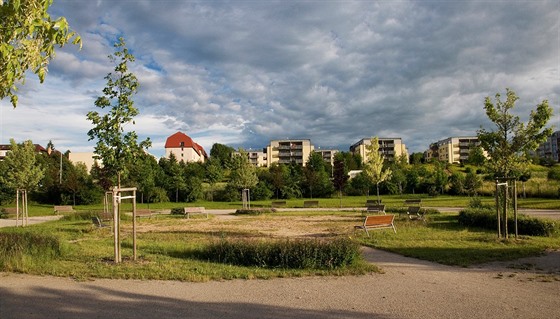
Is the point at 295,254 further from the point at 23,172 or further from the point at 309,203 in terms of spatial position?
the point at 309,203

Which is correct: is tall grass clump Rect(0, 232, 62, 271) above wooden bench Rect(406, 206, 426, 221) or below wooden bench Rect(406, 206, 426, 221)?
above

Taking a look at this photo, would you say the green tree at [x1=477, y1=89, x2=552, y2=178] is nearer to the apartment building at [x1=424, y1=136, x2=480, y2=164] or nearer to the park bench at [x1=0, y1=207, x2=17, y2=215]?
the park bench at [x1=0, y1=207, x2=17, y2=215]

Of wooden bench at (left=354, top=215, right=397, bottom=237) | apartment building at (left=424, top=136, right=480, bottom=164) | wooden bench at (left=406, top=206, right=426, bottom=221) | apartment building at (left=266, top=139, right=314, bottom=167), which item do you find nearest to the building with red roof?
apartment building at (left=266, top=139, right=314, bottom=167)

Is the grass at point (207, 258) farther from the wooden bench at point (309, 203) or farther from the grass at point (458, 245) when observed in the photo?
the wooden bench at point (309, 203)

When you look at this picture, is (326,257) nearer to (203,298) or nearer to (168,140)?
(203,298)

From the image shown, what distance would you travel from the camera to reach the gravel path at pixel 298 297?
18.2 ft

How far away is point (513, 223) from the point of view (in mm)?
15188

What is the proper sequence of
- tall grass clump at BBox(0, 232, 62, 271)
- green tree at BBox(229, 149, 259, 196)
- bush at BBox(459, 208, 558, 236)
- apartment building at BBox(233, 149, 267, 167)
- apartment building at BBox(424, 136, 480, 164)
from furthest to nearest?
1. apartment building at BBox(233, 149, 267, 167)
2. apartment building at BBox(424, 136, 480, 164)
3. green tree at BBox(229, 149, 259, 196)
4. bush at BBox(459, 208, 558, 236)
5. tall grass clump at BBox(0, 232, 62, 271)

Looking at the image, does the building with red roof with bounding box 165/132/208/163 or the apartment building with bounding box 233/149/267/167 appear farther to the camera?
the apartment building with bounding box 233/149/267/167

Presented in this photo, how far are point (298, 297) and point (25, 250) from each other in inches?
239

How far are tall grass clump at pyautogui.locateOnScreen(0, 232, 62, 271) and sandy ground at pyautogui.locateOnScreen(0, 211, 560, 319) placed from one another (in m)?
0.54

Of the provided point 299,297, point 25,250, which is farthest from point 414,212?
point 25,250

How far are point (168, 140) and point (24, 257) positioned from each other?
103545 millimetres

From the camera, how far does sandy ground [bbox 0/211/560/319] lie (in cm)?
554
